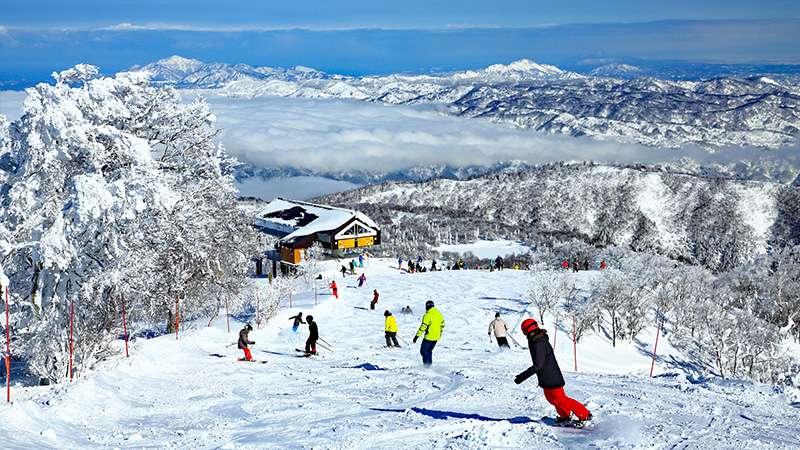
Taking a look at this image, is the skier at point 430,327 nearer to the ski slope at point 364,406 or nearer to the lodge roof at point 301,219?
the ski slope at point 364,406

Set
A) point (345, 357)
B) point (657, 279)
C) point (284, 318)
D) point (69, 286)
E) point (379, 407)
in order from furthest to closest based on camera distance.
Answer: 1. point (657, 279)
2. point (284, 318)
3. point (345, 357)
4. point (69, 286)
5. point (379, 407)

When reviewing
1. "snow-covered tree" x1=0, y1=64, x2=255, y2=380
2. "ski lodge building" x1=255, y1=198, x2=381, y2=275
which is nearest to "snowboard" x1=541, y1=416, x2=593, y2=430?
"snow-covered tree" x1=0, y1=64, x2=255, y2=380

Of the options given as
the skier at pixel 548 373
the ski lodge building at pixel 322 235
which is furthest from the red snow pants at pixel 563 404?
the ski lodge building at pixel 322 235

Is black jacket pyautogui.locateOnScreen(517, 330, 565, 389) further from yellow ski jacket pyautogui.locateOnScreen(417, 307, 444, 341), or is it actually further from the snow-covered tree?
the snow-covered tree

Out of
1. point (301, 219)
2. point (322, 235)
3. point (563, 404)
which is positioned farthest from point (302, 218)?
point (563, 404)

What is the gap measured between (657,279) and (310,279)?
23.3 meters

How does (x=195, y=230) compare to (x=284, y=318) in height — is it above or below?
above

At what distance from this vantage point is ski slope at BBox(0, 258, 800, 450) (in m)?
7.26

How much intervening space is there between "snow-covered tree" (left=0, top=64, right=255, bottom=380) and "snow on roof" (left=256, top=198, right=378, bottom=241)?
129 ft

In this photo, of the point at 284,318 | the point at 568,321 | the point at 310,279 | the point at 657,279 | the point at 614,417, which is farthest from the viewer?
the point at 310,279

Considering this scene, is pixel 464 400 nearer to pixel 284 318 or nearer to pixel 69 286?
pixel 69 286

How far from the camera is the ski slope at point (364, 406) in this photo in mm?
7258

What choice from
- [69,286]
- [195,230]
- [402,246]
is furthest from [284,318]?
[402,246]

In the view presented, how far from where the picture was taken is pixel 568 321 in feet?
91.5
